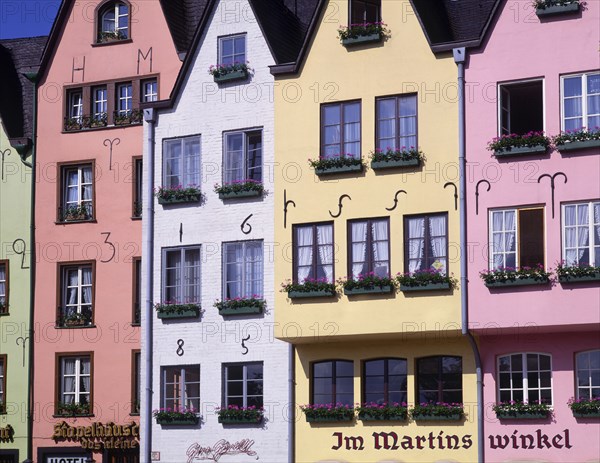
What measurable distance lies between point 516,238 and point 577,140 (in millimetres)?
3042

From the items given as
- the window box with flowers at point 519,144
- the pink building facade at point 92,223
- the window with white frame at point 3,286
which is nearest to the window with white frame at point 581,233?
the window box with flowers at point 519,144

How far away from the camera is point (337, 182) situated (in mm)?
43344

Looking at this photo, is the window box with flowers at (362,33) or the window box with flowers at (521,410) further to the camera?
the window box with flowers at (362,33)

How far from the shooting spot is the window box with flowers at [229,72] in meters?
46.2

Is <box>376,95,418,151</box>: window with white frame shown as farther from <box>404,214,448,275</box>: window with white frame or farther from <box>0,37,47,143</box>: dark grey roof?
<box>0,37,47,143</box>: dark grey roof

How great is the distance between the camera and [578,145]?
39906 millimetres

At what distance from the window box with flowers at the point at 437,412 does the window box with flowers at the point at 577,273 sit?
4738 mm

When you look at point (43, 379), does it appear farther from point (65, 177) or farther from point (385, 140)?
point (385, 140)

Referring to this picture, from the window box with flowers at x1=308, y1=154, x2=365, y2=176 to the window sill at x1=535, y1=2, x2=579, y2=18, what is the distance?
21.2 ft

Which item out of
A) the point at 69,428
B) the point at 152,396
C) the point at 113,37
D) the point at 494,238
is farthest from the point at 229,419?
the point at 113,37

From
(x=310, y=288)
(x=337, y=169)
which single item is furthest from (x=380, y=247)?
(x=337, y=169)

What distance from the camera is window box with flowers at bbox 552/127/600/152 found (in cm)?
3978

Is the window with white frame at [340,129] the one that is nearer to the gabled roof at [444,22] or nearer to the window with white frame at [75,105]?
the gabled roof at [444,22]

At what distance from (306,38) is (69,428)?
14621 mm
